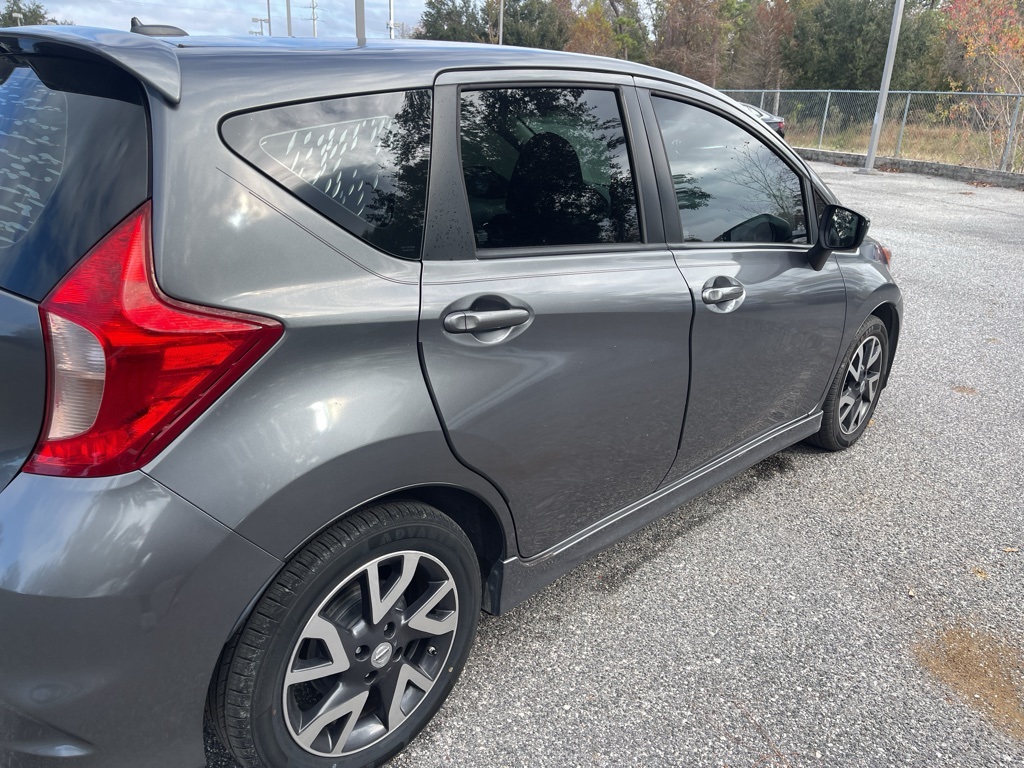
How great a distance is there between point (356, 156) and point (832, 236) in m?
2.08

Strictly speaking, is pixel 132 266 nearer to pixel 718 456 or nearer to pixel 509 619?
pixel 509 619

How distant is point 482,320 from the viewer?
1.87 m

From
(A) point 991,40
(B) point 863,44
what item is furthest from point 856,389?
(B) point 863,44

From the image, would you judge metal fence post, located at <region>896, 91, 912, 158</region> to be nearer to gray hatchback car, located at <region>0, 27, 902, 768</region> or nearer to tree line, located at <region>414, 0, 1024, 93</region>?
tree line, located at <region>414, 0, 1024, 93</region>

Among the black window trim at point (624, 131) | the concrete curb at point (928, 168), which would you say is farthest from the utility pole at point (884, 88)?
the black window trim at point (624, 131)

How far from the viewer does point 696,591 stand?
276 cm

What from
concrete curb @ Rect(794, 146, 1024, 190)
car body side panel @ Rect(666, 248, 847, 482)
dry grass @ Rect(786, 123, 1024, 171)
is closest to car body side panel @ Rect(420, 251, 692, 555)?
Result: car body side panel @ Rect(666, 248, 847, 482)

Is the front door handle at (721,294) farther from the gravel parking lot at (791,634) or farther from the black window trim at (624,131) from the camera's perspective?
the gravel parking lot at (791,634)

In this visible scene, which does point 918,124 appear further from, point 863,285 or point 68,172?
point 68,172

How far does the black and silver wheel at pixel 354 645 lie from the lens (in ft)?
5.37

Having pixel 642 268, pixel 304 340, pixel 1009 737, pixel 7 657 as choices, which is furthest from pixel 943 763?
pixel 7 657

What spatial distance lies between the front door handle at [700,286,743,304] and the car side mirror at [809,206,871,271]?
0.60 m

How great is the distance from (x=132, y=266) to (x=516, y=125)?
1107 mm

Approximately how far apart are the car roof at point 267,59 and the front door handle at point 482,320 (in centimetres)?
57
